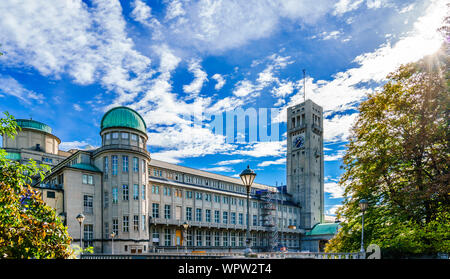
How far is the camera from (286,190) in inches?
4257

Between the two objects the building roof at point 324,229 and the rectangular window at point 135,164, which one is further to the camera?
the building roof at point 324,229

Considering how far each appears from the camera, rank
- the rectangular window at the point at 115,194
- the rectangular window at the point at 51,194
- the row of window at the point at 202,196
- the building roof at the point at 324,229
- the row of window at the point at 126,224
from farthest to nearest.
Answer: the building roof at the point at 324,229 → the row of window at the point at 202,196 → the rectangular window at the point at 115,194 → the row of window at the point at 126,224 → the rectangular window at the point at 51,194

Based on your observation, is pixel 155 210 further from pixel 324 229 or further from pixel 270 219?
pixel 324 229

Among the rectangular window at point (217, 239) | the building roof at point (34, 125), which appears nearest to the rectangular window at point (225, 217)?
the rectangular window at point (217, 239)

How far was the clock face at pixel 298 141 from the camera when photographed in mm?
103481

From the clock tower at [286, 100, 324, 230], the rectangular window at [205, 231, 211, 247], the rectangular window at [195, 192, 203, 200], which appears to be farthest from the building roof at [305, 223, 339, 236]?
the rectangular window at [195, 192, 203, 200]

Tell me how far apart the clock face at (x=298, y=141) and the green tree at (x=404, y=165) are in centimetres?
8096

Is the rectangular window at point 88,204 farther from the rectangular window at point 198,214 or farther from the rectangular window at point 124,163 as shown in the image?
the rectangular window at point 198,214

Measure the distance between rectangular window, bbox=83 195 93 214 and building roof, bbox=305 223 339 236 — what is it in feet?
216

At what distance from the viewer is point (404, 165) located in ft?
62.7

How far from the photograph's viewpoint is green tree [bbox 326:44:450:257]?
55.9 ft

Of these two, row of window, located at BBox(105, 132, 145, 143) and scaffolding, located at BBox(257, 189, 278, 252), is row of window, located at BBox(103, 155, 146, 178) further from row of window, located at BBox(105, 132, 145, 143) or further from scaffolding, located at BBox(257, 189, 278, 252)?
scaffolding, located at BBox(257, 189, 278, 252)
